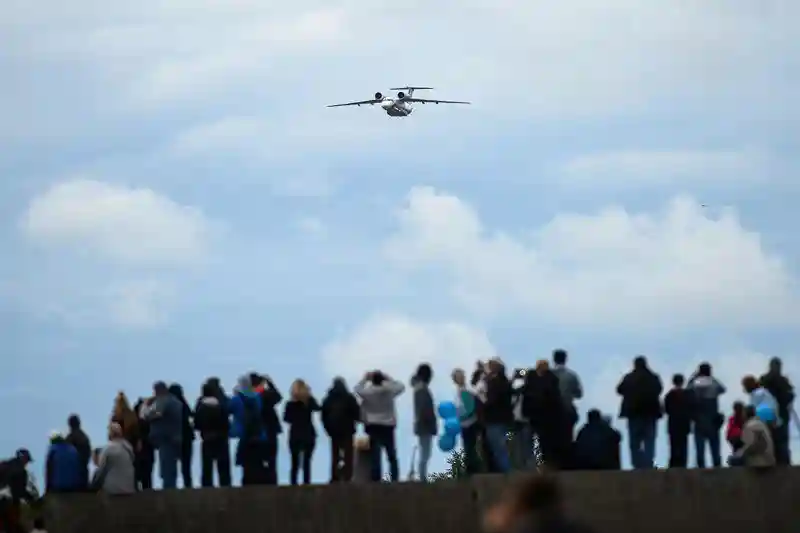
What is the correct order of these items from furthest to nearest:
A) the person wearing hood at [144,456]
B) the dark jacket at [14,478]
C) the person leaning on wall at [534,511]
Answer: the dark jacket at [14,478] < the person wearing hood at [144,456] < the person leaning on wall at [534,511]

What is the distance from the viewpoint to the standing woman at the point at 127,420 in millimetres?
23719

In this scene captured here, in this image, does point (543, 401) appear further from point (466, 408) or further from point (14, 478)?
point (14, 478)

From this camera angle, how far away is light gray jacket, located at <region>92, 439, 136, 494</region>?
22562 millimetres

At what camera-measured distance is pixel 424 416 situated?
2312cm

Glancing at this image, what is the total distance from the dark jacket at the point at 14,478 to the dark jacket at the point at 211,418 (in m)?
3.17

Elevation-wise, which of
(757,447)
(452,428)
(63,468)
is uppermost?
(452,428)

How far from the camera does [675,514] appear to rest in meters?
21.0

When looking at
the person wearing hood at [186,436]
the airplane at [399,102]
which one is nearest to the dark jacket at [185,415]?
the person wearing hood at [186,436]

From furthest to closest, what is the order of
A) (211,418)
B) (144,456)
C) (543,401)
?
(144,456) → (211,418) → (543,401)

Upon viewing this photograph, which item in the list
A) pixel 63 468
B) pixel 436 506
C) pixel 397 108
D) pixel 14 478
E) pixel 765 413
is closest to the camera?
pixel 436 506

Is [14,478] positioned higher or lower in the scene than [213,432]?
lower

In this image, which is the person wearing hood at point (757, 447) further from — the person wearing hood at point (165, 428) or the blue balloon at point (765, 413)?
the person wearing hood at point (165, 428)

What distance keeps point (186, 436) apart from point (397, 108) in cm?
7996

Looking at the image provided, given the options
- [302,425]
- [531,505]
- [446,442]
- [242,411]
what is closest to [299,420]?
[302,425]
